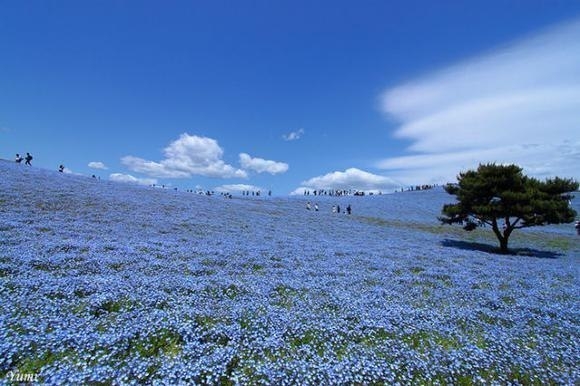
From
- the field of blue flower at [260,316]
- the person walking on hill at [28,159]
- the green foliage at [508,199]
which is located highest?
the person walking on hill at [28,159]

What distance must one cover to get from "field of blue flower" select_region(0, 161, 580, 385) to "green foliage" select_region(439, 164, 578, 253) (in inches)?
416

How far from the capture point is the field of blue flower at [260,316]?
5.46m

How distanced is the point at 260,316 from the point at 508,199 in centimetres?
2529

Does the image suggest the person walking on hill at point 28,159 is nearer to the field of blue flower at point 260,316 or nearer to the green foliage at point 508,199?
the field of blue flower at point 260,316

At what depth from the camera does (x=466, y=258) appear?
782 inches

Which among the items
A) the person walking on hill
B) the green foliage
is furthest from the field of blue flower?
the person walking on hill

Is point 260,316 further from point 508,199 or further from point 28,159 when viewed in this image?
point 28,159

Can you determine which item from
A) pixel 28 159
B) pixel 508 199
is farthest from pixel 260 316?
pixel 28 159

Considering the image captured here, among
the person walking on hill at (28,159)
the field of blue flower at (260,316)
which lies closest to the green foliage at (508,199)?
the field of blue flower at (260,316)

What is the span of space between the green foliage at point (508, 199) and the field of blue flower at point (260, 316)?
10557mm

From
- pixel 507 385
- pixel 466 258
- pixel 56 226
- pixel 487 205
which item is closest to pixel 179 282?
pixel 507 385

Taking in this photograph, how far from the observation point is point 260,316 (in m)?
7.50

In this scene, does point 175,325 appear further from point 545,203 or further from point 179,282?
point 545,203

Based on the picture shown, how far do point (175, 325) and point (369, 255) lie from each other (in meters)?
12.9
